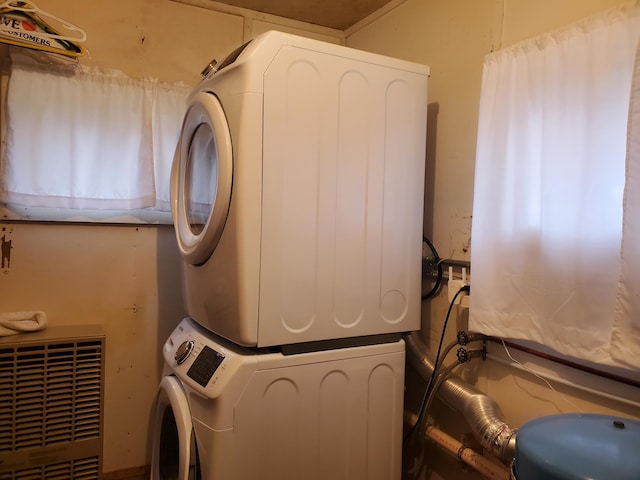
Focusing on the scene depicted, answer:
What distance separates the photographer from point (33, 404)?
1812 millimetres

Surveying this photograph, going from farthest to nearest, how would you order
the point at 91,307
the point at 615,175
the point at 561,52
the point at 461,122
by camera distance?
the point at 91,307
the point at 461,122
the point at 561,52
the point at 615,175

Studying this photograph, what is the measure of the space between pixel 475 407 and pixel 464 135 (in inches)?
39.0

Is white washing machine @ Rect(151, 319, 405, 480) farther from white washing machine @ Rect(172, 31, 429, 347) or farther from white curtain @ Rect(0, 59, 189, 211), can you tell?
white curtain @ Rect(0, 59, 189, 211)

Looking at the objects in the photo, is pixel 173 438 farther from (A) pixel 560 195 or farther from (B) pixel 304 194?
(A) pixel 560 195

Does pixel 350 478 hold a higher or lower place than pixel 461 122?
lower

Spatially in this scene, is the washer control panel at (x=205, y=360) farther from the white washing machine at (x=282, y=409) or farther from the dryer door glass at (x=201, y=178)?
the dryer door glass at (x=201, y=178)

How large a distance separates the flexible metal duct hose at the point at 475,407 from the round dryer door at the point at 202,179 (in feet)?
2.91

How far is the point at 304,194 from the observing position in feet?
4.71

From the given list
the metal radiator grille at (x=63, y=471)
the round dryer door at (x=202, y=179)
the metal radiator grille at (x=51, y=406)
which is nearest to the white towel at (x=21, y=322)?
the metal radiator grille at (x=51, y=406)

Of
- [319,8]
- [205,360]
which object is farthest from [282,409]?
[319,8]

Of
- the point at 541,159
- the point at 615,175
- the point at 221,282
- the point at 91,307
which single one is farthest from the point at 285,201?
the point at 91,307

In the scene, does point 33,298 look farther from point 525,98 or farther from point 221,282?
point 525,98

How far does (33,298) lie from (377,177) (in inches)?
63.2

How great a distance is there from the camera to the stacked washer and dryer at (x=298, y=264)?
1354 millimetres
